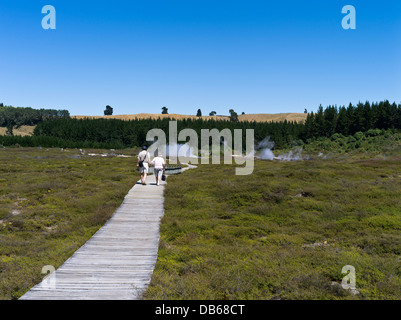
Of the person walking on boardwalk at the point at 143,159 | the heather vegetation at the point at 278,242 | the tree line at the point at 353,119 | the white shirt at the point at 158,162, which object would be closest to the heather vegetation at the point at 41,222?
the person walking on boardwalk at the point at 143,159

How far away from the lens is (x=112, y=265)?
760cm

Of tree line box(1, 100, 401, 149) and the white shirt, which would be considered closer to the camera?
the white shirt

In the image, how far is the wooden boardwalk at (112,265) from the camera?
6.11 meters

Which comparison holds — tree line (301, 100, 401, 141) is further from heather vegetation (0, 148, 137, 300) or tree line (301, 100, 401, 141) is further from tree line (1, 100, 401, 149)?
heather vegetation (0, 148, 137, 300)

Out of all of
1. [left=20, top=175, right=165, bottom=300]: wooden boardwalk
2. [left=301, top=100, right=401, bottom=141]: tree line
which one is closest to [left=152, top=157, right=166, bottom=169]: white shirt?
[left=20, top=175, right=165, bottom=300]: wooden boardwalk

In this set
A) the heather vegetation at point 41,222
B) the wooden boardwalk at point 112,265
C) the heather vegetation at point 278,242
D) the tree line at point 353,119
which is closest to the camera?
the wooden boardwalk at point 112,265

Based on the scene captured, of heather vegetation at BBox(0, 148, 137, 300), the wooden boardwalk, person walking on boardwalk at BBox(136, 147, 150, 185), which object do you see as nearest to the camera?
the wooden boardwalk

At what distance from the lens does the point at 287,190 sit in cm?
1845

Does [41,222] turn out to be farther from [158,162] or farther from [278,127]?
[278,127]

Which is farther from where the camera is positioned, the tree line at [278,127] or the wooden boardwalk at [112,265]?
the tree line at [278,127]

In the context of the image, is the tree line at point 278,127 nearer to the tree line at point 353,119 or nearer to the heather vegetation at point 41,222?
the tree line at point 353,119

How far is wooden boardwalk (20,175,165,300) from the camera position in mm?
6113

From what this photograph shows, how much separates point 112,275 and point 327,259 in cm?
581
